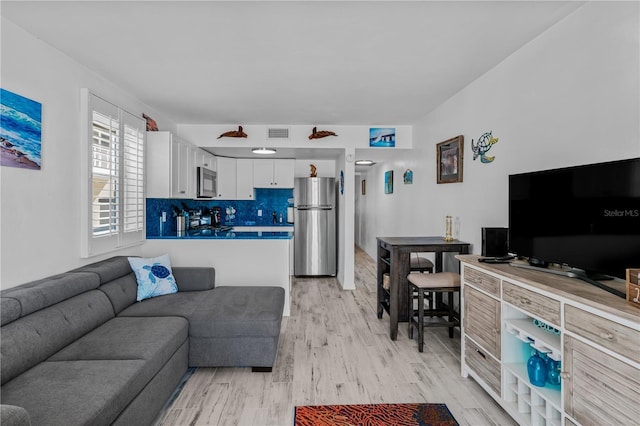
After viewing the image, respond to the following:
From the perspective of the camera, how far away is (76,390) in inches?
61.2

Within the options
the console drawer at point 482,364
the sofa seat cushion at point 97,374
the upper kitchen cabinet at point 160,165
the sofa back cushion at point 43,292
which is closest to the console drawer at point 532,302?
the console drawer at point 482,364

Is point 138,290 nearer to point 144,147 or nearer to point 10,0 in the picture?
point 144,147

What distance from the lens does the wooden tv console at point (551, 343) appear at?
1.30 metres

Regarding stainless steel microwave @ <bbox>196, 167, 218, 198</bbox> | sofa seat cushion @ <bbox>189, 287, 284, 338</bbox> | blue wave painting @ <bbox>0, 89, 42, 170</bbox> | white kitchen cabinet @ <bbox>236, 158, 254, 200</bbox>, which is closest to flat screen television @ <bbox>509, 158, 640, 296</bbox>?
sofa seat cushion @ <bbox>189, 287, 284, 338</bbox>

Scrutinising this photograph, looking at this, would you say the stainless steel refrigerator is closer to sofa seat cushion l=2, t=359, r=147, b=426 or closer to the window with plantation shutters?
the window with plantation shutters

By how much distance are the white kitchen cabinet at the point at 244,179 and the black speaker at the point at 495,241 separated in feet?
14.2

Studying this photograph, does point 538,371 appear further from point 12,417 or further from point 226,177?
point 226,177

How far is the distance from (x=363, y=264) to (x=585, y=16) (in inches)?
234

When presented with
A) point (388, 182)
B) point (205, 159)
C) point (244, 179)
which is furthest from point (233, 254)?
point (388, 182)

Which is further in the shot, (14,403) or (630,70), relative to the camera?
(630,70)

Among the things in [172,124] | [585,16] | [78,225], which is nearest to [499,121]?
[585,16]

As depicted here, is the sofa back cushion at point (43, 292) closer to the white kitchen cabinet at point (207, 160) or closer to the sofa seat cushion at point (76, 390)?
the sofa seat cushion at point (76, 390)

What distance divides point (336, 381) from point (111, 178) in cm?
274

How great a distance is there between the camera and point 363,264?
7410 millimetres
